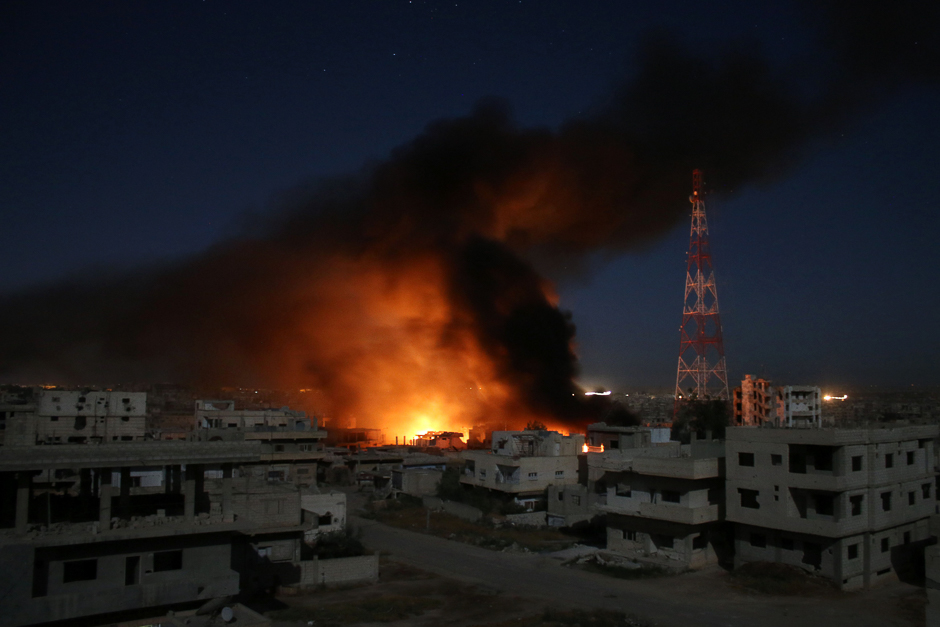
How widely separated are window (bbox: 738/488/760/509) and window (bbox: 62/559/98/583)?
1650 cm

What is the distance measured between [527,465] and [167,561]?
62.5 ft

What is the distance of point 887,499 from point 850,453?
2.86m

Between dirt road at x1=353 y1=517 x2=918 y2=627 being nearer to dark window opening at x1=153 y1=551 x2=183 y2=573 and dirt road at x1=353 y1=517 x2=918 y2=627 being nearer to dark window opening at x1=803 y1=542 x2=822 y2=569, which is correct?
dark window opening at x1=803 y1=542 x2=822 y2=569

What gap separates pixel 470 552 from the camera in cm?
2377

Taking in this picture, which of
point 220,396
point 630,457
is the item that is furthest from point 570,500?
point 220,396

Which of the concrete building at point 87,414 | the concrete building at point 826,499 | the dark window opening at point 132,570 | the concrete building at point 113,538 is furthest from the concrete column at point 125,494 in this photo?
the concrete building at point 87,414

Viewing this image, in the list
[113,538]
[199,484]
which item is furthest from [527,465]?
[113,538]

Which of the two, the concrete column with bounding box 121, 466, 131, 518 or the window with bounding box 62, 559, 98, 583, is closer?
the window with bounding box 62, 559, 98, 583

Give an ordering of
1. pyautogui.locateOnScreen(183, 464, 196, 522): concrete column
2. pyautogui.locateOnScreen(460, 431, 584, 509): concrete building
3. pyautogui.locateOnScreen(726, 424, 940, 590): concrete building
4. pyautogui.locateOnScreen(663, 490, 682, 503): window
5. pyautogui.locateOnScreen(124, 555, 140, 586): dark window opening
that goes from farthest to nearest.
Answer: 1. pyautogui.locateOnScreen(460, 431, 584, 509): concrete building
2. pyautogui.locateOnScreen(663, 490, 682, 503): window
3. pyautogui.locateOnScreen(726, 424, 940, 590): concrete building
4. pyautogui.locateOnScreen(183, 464, 196, 522): concrete column
5. pyautogui.locateOnScreen(124, 555, 140, 586): dark window opening

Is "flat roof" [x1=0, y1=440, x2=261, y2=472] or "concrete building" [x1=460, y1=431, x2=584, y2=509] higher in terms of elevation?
"flat roof" [x1=0, y1=440, x2=261, y2=472]

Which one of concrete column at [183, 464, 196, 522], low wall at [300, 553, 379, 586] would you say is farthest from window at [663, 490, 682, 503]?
concrete column at [183, 464, 196, 522]

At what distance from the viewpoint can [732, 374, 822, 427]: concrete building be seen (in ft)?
151

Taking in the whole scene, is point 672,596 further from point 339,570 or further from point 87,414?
point 87,414

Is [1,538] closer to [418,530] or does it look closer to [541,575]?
[541,575]
